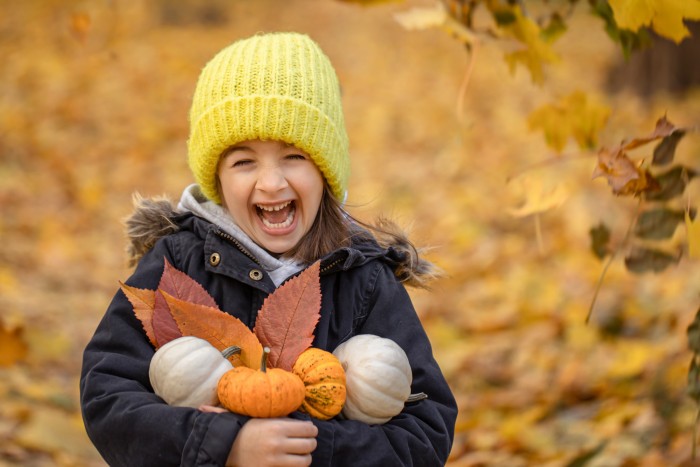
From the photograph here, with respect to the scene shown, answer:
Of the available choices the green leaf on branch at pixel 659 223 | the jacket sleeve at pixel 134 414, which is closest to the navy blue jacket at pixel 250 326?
the jacket sleeve at pixel 134 414

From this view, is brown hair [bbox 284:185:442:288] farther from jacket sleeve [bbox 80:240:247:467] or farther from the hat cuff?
jacket sleeve [bbox 80:240:247:467]

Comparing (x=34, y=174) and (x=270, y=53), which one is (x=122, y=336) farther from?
(x=34, y=174)

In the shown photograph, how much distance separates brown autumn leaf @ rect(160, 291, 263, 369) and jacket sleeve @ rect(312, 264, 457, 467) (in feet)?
0.66

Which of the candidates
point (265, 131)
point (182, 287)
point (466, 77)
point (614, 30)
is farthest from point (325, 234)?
point (614, 30)

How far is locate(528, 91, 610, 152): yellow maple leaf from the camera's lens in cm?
253

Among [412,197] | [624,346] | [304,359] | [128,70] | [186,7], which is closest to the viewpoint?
[304,359]

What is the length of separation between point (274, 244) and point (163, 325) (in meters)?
0.38

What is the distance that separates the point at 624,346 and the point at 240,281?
2630 millimetres

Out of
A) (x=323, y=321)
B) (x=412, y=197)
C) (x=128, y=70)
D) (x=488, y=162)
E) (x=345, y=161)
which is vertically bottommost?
(x=323, y=321)

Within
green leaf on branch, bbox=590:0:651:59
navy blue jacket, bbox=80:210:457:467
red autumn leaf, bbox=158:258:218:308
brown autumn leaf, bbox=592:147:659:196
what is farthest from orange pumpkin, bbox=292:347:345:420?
green leaf on branch, bbox=590:0:651:59

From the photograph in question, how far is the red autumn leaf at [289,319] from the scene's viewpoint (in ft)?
6.47

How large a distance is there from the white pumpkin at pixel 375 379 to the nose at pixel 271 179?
42 centimetres

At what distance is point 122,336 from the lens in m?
2.06

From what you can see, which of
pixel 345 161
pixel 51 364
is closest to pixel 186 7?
pixel 51 364
